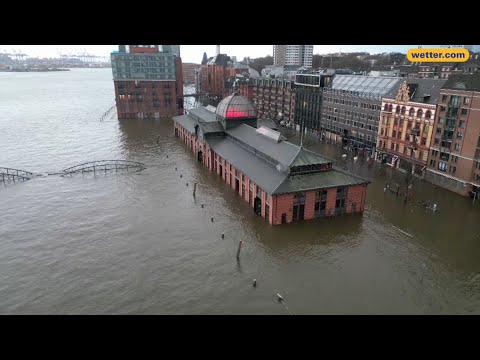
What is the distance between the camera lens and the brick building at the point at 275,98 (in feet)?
347

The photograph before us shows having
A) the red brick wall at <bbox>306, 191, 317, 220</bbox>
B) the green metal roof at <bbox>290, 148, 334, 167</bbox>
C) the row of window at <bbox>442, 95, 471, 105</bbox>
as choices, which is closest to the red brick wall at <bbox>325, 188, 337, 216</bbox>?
the red brick wall at <bbox>306, 191, 317, 220</bbox>

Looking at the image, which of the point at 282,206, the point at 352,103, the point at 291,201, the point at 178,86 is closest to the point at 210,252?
the point at 282,206

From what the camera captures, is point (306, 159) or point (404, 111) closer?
point (306, 159)

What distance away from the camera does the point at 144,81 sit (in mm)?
127688

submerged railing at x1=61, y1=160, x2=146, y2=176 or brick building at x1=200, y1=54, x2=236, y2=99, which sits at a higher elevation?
brick building at x1=200, y1=54, x2=236, y2=99

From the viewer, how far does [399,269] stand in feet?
121

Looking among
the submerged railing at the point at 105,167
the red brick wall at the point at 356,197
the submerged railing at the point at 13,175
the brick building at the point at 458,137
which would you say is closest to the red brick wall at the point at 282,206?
the red brick wall at the point at 356,197

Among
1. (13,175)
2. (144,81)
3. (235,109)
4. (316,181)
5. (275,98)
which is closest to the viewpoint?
(316,181)

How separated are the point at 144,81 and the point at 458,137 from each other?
10400 cm

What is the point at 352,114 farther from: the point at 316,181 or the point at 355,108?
the point at 316,181

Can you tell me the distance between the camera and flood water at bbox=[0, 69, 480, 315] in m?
31.8

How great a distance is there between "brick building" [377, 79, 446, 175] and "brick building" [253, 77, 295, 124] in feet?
123

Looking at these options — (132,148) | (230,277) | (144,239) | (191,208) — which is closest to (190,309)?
(230,277)

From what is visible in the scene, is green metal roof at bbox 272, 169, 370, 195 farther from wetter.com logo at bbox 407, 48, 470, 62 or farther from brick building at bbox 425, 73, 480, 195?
wetter.com logo at bbox 407, 48, 470, 62
